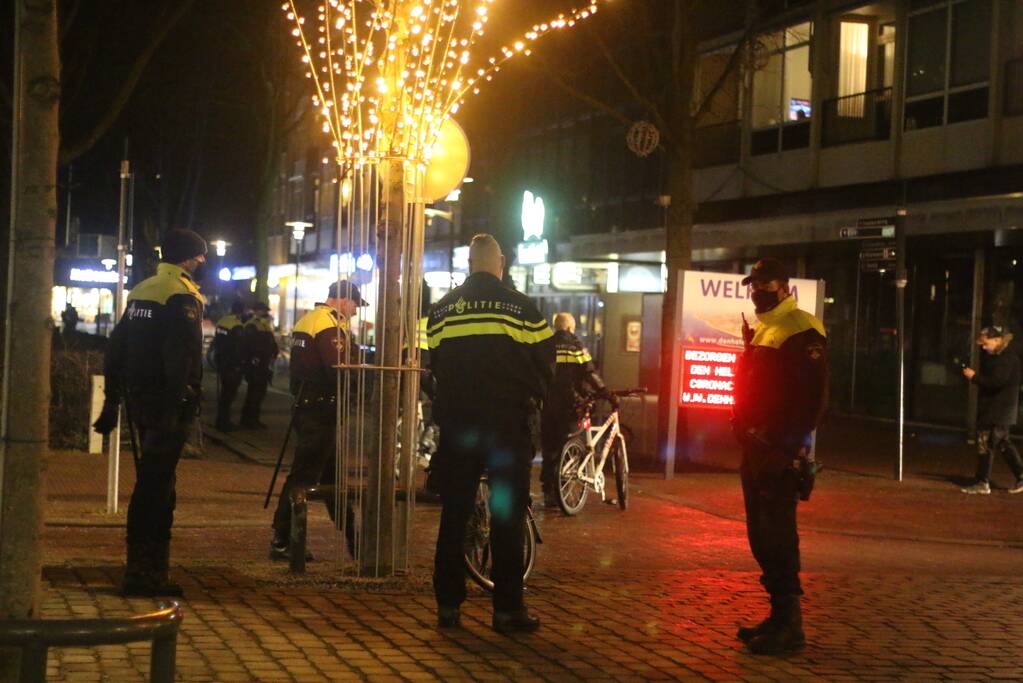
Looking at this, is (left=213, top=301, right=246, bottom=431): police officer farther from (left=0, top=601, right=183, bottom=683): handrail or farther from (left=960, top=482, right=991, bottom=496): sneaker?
(left=0, top=601, right=183, bottom=683): handrail

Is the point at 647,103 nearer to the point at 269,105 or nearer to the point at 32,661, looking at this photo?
the point at 32,661

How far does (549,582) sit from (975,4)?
18696 millimetres

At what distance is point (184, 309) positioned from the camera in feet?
26.6

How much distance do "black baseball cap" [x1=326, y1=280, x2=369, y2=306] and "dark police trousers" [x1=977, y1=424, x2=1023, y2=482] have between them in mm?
8817

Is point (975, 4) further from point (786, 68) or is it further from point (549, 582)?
point (549, 582)

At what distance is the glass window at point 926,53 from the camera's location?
2580cm

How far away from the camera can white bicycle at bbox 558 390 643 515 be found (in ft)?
43.1

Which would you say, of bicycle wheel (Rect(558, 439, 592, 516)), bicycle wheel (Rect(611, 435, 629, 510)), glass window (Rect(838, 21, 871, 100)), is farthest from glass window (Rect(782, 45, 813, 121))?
bicycle wheel (Rect(558, 439, 592, 516))

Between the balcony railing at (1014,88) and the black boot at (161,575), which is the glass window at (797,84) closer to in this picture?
the balcony railing at (1014,88)

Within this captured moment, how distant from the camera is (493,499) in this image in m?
7.52

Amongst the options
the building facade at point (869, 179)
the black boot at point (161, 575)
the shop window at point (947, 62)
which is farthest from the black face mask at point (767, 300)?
the shop window at point (947, 62)

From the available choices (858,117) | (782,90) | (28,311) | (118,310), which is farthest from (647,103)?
(28,311)

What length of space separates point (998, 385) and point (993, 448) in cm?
69

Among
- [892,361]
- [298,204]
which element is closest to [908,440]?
[892,361]
